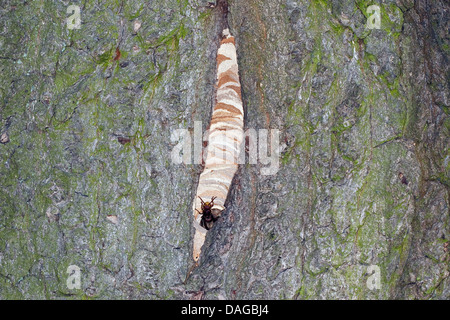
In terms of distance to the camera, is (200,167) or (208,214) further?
(208,214)

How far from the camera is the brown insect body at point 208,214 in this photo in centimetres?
274

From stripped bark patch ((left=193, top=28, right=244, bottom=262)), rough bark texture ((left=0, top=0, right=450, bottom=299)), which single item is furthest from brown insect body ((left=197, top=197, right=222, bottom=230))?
rough bark texture ((left=0, top=0, right=450, bottom=299))

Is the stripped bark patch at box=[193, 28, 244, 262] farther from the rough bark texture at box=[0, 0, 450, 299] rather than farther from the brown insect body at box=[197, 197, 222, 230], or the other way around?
the rough bark texture at box=[0, 0, 450, 299]

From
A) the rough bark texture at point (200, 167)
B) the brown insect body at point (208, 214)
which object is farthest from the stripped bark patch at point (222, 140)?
the rough bark texture at point (200, 167)

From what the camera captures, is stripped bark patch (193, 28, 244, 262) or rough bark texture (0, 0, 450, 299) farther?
stripped bark patch (193, 28, 244, 262)

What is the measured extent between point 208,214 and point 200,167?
339 mm

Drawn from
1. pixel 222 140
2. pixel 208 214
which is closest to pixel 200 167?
pixel 222 140

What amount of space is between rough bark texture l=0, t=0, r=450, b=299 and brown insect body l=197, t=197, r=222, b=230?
16 centimetres

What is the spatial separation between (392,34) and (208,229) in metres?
1.51

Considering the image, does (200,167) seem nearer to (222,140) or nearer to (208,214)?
(222,140)

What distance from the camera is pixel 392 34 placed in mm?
2535

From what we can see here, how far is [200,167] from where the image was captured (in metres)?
2.60

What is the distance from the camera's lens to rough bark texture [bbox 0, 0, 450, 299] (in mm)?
2494

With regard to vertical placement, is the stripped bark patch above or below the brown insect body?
above
